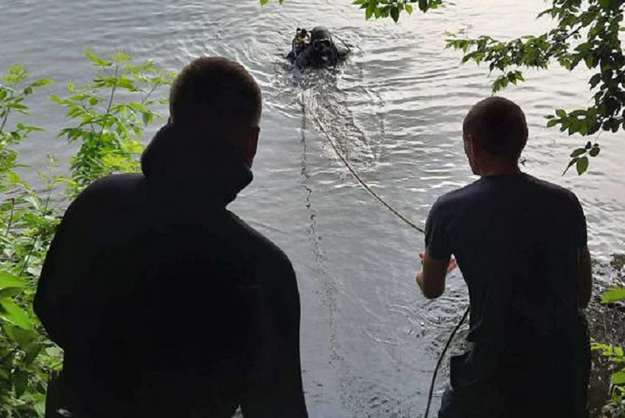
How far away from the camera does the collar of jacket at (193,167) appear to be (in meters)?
2.18

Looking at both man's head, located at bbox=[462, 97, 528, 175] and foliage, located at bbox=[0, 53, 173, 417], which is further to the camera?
man's head, located at bbox=[462, 97, 528, 175]

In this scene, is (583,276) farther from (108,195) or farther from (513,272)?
(108,195)

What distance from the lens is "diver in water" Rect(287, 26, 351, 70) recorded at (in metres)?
14.0

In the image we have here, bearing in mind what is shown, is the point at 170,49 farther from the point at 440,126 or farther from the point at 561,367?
the point at 561,367

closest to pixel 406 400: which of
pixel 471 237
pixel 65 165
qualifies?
pixel 471 237

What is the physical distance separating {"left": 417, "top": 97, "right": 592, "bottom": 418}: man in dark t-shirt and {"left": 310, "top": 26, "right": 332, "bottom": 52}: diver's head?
1095cm

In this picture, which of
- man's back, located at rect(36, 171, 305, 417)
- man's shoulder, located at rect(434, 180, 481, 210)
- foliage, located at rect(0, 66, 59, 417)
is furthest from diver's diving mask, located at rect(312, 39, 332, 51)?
man's back, located at rect(36, 171, 305, 417)

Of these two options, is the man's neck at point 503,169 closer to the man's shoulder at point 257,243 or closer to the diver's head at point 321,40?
the man's shoulder at point 257,243

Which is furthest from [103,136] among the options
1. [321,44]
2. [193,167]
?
[321,44]

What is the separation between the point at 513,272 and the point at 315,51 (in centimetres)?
1122

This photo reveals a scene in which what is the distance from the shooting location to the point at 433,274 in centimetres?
337

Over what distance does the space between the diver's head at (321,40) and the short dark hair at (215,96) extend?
11927 millimetres

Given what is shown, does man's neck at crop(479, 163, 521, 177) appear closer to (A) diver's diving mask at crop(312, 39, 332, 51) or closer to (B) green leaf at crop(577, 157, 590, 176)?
(B) green leaf at crop(577, 157, 590, 176)

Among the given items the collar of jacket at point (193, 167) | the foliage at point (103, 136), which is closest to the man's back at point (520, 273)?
the collar of jacket at point (193, 167)
